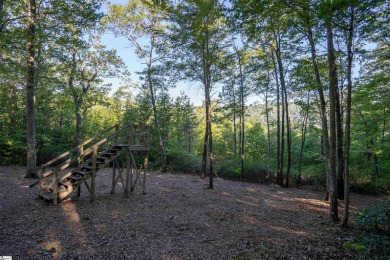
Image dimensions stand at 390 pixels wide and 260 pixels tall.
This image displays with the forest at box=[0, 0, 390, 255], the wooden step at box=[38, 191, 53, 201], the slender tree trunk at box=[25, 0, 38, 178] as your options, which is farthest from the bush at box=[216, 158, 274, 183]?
the slender tree trunk at box=[25, 0, 38, 178]

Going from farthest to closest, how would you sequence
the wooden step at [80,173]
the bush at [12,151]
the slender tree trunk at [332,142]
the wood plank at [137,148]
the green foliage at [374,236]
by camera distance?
the bush at [12,151] → the wood plank at [137,148] → the wooden step at [80,173] → the slender tree trunk at [332,142] → the green foliage at [374,236]

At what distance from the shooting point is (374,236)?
183 inches

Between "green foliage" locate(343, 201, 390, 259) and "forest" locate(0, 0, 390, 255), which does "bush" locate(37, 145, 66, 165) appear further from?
"green foliage" locate(343, 201, 390, 259)

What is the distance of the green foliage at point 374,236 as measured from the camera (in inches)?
164

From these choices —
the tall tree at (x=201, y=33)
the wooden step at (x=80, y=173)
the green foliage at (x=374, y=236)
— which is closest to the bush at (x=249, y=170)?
the tall tree at (x=201, y=33)

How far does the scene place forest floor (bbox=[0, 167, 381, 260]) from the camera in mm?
4418

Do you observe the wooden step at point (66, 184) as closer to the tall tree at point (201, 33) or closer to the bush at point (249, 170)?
the tall tree at point (201, 33)

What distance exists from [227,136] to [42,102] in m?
22.1

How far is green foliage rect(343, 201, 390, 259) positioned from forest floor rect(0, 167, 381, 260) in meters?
0.36

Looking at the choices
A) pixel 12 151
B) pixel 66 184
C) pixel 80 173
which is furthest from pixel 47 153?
pixel 66 184

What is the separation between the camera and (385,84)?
1102 centimetres

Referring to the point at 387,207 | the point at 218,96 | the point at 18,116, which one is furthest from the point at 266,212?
the point at 18,116

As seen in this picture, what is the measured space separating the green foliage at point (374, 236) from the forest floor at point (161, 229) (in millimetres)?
358

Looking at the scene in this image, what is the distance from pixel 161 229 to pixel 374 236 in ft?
16.5
